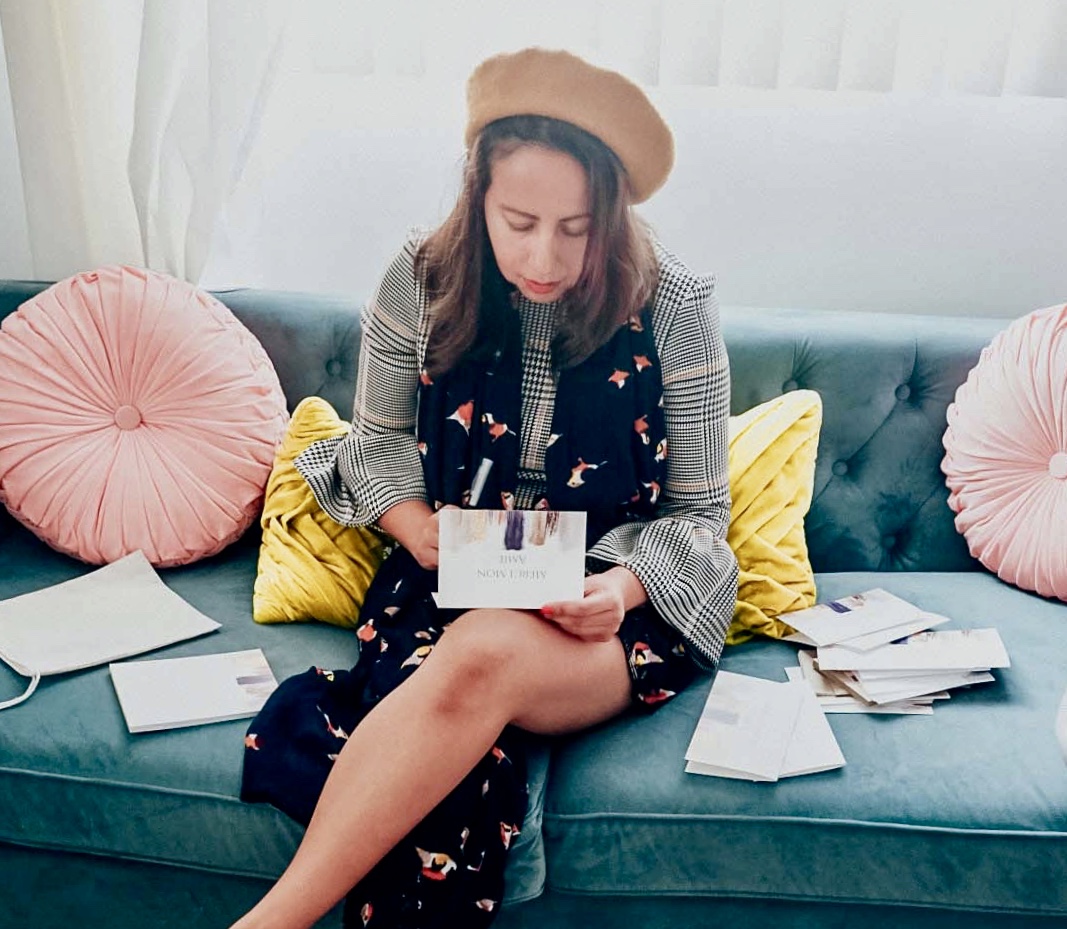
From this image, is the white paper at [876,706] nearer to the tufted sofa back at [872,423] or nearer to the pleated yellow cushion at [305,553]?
the tufted sofa back at [872,423]

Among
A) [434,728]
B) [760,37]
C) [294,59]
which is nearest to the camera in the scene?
[434,728]

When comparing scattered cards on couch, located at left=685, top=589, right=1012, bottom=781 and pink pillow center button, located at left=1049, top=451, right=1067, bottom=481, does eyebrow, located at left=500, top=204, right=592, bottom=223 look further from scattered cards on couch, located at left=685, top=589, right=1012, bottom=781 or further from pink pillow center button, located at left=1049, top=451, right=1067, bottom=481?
pink pillow center button, located at left=1049, top=451, right=1067, bottom=481

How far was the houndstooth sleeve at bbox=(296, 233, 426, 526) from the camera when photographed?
5.59 feet

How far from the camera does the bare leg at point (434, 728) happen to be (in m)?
1.26

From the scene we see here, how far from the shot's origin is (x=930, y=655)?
1.60m

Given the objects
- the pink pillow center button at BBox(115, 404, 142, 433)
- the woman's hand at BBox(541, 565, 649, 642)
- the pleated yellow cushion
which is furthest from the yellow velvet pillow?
the pink pillow center button at BBox(115, 404, 142, 433)

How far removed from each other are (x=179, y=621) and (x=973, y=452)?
129 centimetres

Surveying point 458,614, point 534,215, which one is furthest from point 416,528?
point 534,215

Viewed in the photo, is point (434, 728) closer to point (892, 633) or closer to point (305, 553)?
point (305, 553)

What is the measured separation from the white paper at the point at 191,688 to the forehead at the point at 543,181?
740 millimetres

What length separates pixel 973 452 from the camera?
6.09ft

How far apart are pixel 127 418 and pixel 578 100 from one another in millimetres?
905

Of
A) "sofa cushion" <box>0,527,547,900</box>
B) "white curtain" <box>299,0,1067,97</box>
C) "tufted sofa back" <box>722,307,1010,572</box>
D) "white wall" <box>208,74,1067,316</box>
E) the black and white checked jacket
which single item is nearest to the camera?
"sofa cushion" <box>0,527,547,900</box>

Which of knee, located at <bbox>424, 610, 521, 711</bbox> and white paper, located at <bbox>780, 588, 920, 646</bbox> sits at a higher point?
knee, located at <bbox>424, 610, 521, 711</bbox>
